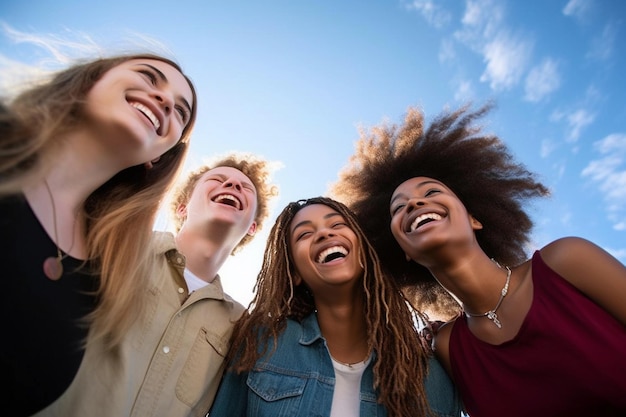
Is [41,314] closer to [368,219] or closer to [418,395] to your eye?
[418,395]

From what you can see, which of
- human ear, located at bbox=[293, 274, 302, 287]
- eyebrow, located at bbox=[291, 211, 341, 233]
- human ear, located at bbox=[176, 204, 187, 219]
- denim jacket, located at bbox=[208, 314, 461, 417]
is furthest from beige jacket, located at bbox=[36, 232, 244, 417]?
human ear, located at bbox=[176, 204, 187, 219]

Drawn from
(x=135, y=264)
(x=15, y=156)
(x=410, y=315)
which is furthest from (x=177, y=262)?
(x=410, y=315)

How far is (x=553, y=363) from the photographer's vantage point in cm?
261

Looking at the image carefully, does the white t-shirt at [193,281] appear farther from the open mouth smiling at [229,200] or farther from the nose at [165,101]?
the nose at [165,101]

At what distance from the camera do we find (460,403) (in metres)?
3.18

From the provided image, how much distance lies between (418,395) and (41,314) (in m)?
2.65

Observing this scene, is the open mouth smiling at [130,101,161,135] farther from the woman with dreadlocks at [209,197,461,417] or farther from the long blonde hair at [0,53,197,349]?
the woman with dreadlocks at [209,197,461,417]

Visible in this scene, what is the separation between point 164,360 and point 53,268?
3.62 feet

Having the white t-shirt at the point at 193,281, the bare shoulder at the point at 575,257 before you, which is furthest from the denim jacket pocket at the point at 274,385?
the bare shoulder at the point at 575,257

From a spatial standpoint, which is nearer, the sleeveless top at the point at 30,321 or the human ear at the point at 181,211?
the sleeveless top at the point at 30,321

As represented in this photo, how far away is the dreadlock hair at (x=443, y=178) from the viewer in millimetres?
4508

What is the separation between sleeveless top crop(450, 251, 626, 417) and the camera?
7.98 feet

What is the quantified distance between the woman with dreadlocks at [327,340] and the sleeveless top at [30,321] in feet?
4.64

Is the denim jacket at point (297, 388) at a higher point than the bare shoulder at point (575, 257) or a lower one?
lower
